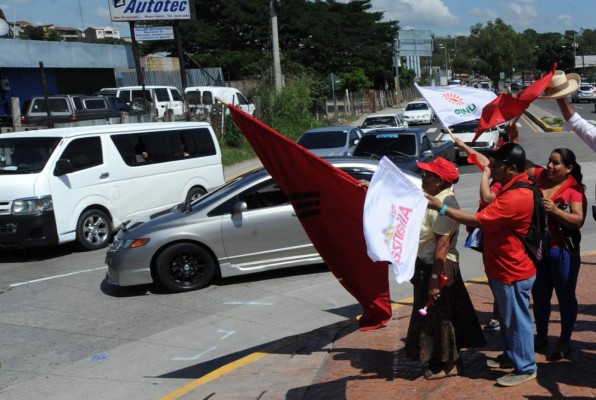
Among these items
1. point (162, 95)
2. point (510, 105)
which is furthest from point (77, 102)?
point (510, 105)

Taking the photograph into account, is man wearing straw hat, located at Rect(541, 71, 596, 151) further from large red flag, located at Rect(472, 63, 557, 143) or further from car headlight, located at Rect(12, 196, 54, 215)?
car headlight, located at Rect(12, 196, 54, 215)

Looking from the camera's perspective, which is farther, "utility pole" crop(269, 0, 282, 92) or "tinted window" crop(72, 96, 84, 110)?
"utility pole" crop(269, 0, 282, 92)

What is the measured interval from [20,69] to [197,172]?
2194 centimetres

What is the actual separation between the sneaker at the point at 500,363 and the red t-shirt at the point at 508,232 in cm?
80

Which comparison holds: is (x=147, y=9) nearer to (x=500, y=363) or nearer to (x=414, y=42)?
(x=500, y=363)

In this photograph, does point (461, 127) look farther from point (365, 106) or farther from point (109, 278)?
point (365, 106)

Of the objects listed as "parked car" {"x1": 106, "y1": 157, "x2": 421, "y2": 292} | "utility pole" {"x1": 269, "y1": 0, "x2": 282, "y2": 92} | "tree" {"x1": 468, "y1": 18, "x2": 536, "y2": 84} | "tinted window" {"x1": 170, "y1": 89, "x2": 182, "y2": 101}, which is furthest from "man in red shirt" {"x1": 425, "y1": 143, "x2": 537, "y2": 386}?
"tree" {"x1": 468, "y1": 18, "x2": 536, "y2": 84}

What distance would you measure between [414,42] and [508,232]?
61020 millimetres

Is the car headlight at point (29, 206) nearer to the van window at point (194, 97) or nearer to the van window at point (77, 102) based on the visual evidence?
the van window at point (77, 102)

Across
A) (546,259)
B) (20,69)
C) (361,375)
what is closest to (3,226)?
(361,375)

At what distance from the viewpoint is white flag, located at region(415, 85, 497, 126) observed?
20.8 ft

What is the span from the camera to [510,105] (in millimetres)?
5523

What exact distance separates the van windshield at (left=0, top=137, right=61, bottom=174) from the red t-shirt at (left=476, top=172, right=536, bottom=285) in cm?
842

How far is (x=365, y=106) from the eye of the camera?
56344mm
